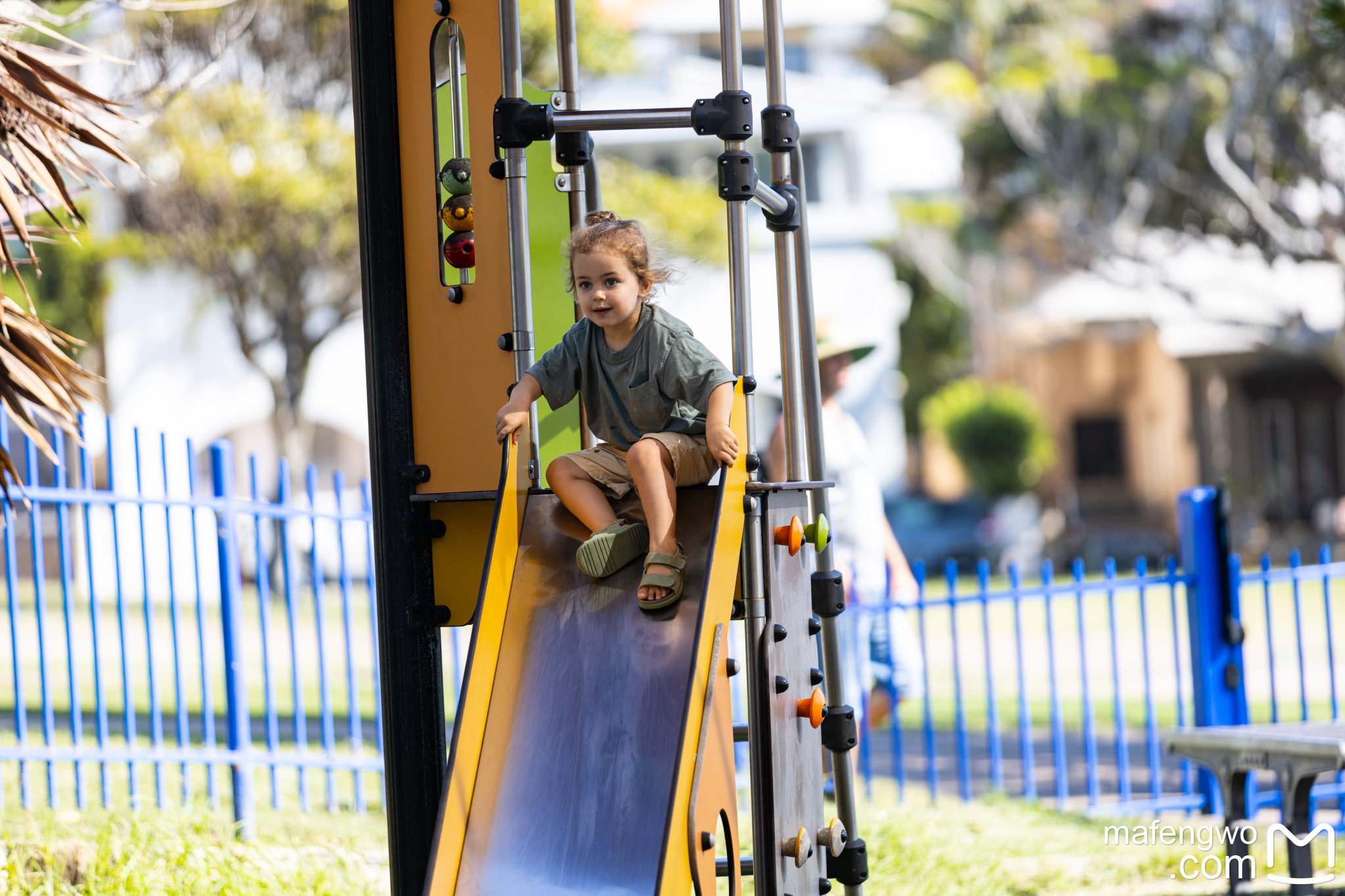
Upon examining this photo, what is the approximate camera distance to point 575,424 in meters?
4.21

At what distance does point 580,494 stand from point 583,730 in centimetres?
59

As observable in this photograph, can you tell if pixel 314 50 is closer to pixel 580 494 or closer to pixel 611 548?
pixel 580 494

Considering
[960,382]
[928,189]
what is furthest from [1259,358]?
[928,189]

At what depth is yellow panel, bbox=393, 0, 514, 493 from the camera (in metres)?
3.77

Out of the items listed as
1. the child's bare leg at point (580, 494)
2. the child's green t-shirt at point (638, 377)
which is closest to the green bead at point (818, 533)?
the child's green t-shirt at point (638, 377)

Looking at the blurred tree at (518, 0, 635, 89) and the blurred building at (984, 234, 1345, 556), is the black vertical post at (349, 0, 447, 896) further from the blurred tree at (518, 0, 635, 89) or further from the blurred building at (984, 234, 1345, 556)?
the blurred building at (984, 234, 1345, 556)

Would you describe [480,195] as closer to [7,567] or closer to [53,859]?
[53,859]

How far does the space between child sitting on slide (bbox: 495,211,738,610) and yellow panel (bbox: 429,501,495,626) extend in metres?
0.48

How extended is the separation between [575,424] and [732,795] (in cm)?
143

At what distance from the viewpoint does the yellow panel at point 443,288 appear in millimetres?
3766

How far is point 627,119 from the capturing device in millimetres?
3350

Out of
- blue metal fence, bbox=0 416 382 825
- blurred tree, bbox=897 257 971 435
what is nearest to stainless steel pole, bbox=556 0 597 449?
blue metal fence, bbox=0 416 382 825

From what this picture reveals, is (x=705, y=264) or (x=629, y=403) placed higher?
(x=705, y=264)

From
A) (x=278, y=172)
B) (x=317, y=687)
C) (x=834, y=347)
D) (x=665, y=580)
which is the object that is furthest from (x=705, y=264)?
(x=665, y=580)
